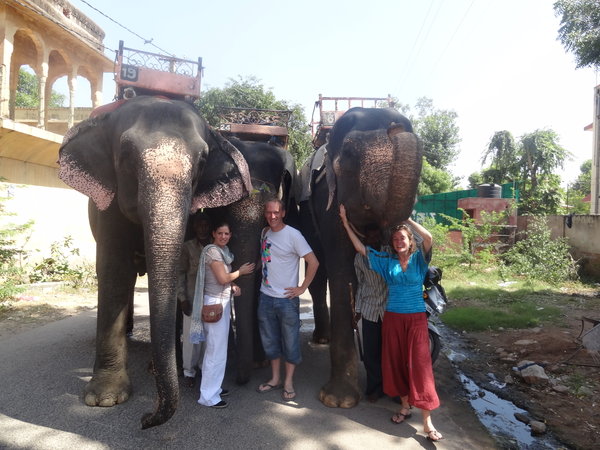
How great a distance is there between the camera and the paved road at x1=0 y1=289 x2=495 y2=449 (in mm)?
2949

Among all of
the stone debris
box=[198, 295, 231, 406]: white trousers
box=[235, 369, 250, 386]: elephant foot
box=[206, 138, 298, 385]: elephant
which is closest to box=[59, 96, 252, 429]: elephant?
box=[206, 138, 298, 385]: elephant

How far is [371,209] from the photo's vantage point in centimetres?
325

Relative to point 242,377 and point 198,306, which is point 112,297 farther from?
point 242,377

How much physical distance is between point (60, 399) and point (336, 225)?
2744 mm

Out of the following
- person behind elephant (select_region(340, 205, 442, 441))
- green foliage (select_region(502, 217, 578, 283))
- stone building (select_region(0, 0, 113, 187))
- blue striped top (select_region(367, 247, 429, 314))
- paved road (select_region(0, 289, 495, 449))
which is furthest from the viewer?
stone building (select_region(0, 0, 113, 187))

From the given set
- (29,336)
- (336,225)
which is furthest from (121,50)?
(336,225)

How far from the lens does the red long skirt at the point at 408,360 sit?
3.19 m

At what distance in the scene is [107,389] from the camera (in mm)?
3473

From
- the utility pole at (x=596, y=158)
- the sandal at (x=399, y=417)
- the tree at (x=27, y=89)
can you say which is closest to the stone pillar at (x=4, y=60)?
the sandal at (x=399, y=417)

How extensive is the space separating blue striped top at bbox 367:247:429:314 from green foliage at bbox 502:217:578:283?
25.6 feet

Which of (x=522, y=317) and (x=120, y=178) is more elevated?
(x=120, y=178)

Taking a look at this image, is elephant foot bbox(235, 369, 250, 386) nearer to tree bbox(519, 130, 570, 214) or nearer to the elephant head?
the elephant head

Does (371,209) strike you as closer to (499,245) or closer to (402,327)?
(402,327)

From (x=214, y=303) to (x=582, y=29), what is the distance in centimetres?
888
